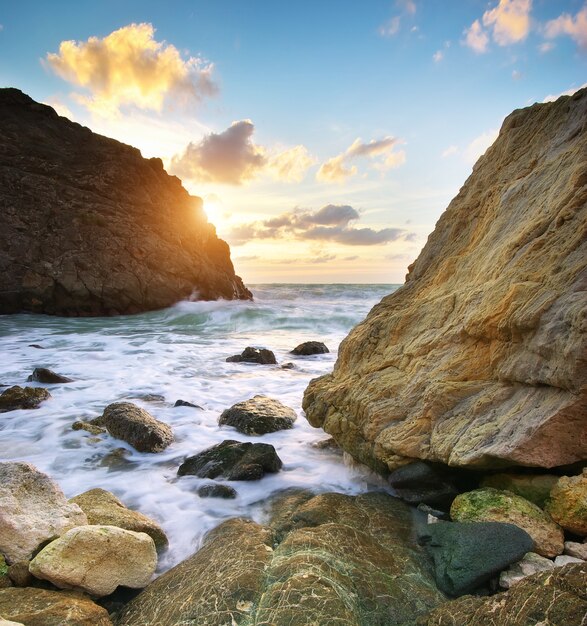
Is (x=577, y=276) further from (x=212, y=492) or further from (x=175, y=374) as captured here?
(x=175, y=374)

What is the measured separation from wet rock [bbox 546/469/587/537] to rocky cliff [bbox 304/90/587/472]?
156 mm

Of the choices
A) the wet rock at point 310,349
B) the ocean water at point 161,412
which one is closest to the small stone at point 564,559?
the ocean water at point 161,412

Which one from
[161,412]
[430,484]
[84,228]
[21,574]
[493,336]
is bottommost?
[161,412]

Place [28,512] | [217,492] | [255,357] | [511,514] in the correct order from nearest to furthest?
[511,514] → [28,512] → [217,492] → [255,357]

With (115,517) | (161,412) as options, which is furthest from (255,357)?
(115,517)

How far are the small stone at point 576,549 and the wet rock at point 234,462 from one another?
115 inches

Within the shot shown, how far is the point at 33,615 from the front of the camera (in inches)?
87.3

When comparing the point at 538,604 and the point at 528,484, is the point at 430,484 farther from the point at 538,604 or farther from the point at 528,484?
the point at 538,604

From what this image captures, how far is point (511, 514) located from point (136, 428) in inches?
184

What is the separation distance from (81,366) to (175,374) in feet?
8.76

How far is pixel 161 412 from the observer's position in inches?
282

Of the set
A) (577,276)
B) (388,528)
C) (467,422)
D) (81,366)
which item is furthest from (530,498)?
(81,366)

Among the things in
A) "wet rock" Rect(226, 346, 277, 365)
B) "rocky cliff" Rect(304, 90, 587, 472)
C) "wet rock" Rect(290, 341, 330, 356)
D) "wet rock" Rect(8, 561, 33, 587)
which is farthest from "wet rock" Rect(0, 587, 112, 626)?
"wet rock" Rect(290, 341, 330, 356)

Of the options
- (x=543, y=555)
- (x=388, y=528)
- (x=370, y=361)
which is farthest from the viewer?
(x=370, y=361)
